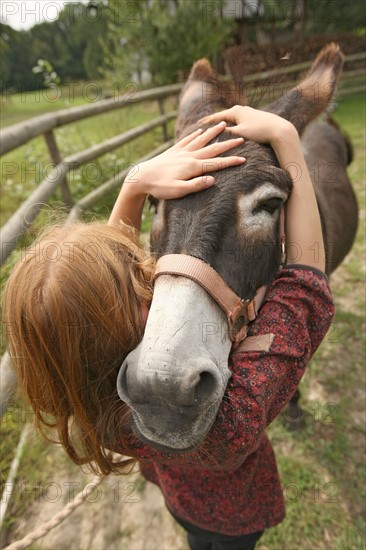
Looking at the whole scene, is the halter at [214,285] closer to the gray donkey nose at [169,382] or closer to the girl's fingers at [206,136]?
the gray donkey nose at [169,382]

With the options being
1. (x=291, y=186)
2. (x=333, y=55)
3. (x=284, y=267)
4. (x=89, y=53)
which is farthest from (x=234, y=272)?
(x=89, y=53)

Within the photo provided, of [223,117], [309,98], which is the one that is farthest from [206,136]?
[309,98]

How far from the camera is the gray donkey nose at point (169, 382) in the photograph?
88 centimetres

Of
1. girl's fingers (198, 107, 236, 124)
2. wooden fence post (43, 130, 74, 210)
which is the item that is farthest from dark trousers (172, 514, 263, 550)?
wooden fence post (43, 130, 74, 210)

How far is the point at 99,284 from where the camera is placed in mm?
1082

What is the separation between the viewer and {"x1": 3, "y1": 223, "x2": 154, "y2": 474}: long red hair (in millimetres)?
1035

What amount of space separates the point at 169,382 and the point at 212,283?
0.35 m

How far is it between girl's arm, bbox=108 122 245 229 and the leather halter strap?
0.26 meters

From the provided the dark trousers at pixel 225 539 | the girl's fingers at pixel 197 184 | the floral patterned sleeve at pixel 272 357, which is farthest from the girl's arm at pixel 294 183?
the dark trousers at pixel 225 539

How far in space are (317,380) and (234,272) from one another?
6.33 ft

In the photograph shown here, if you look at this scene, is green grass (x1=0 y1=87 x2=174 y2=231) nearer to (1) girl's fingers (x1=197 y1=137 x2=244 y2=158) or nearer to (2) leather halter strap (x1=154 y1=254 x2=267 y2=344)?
(1) girl's fingers (x1=197 y1=137 x2=244 y2=158)

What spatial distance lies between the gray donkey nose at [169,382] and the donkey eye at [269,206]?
2.01ft

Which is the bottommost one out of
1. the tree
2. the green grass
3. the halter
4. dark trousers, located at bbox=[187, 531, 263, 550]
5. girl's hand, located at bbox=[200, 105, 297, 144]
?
dark trousers, located at bbox=[187, 531, 263, 550]

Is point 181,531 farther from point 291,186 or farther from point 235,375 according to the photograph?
point 291,186
